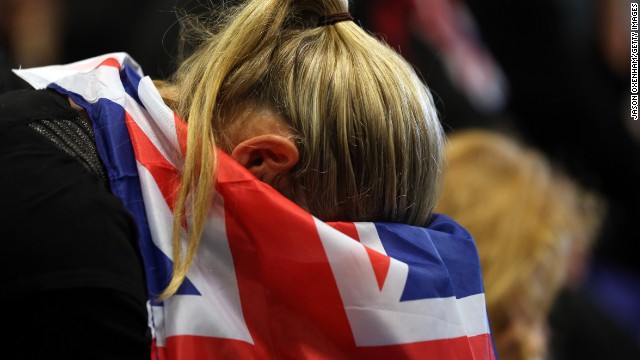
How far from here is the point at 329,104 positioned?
1.01 metres

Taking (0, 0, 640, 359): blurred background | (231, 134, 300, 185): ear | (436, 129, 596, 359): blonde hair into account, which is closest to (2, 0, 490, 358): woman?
(231, 134, 300, 185): ear

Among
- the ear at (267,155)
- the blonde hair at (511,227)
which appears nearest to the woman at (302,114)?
the ear at (267,155)

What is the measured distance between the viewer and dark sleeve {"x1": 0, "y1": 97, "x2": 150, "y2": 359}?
2.73ft

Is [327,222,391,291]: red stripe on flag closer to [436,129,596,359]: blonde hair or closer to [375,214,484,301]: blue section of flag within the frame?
[375,214,484,301]: blue section of flag

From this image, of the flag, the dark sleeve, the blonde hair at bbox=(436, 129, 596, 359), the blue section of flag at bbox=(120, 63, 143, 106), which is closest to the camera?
the dark sleeve

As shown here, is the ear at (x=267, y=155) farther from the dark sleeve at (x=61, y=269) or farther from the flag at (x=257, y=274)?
the dark sleeve at (x=61, y=269)

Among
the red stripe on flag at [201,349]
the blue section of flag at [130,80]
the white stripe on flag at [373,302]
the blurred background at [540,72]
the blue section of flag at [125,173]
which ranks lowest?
the blurred background at [540,72]

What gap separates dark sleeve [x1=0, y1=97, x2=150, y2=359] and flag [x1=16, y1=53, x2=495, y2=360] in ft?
0.19

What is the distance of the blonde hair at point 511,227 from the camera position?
1.56 meters

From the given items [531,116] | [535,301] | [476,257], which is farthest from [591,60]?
[476,257]

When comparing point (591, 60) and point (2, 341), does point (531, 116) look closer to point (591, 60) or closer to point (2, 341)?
point (591, 60)

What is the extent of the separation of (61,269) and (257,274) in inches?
8.8

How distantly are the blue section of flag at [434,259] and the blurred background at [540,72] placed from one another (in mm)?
869

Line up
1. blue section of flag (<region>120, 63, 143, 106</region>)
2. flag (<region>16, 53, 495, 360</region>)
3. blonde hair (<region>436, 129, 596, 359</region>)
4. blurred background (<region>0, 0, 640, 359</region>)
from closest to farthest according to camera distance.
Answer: flag (<region>16, 53, 495, 360</region>) < blue section of flag (<region>120, 63, 143, 106</region>) < blonde hair (<region>436, 129, 596, 359</region>) < blurred background (<region>0, 0, 640, 359</region>)
